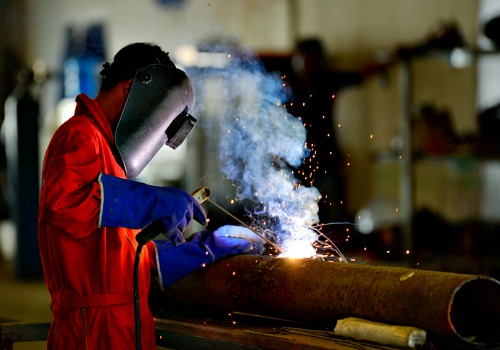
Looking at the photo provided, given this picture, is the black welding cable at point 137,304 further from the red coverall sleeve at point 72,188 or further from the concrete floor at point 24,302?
the concrete floor at point 24,302

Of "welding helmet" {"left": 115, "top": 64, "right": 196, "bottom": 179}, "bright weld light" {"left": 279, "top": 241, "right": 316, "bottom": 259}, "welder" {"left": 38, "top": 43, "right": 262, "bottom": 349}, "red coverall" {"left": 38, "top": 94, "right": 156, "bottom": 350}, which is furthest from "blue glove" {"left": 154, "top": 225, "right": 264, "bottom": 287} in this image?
"welding helmet" {"left": 115, "top": 64, "right": 196, "bottom": 179}

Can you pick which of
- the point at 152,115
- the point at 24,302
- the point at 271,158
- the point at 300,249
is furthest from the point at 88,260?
the point at 24,302

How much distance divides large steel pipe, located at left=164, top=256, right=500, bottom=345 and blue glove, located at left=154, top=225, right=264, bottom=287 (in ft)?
0.19

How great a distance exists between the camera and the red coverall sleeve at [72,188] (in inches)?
109

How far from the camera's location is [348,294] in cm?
299

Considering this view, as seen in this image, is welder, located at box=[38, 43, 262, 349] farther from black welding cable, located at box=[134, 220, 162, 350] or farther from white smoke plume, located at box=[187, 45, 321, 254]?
white smoke plume, located at box=[187, 45, 321, 254]

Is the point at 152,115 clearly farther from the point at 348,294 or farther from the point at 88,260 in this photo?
the point at 348,294

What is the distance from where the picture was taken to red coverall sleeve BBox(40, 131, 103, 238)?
2777 mm

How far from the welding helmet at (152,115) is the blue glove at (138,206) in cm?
37

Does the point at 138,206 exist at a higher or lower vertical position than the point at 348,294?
higher

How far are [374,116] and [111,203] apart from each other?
6.26 metres

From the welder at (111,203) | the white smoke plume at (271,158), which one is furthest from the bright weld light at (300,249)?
the welder at (111,203)

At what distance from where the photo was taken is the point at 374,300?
9.47 ft

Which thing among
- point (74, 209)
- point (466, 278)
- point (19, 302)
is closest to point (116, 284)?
point (74, 209)
